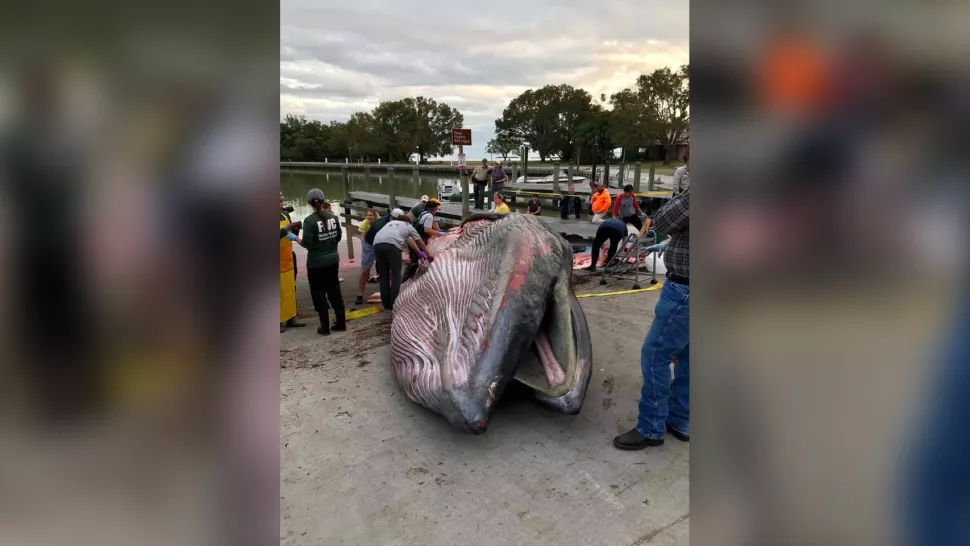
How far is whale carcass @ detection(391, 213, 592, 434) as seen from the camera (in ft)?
12.8

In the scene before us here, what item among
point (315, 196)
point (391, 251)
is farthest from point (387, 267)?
point (315, 196)

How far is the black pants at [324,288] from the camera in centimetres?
689

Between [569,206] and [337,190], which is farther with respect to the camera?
[337,190]

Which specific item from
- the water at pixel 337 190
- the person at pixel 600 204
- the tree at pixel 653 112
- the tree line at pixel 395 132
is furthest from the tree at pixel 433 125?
the person at pixel 600 204

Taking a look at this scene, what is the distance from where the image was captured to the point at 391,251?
812cm

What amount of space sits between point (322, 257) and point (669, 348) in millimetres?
4852

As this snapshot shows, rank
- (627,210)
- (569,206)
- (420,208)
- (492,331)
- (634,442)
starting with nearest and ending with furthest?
1. (634,442)
2. (492,331)
3. (420,208)
4. (627,210)
5. (569,206)

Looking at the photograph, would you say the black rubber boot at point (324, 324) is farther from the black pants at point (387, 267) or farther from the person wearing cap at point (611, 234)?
the person wearing cap at point (611, 234)

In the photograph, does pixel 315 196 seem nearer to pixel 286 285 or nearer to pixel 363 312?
pixel 286 285
